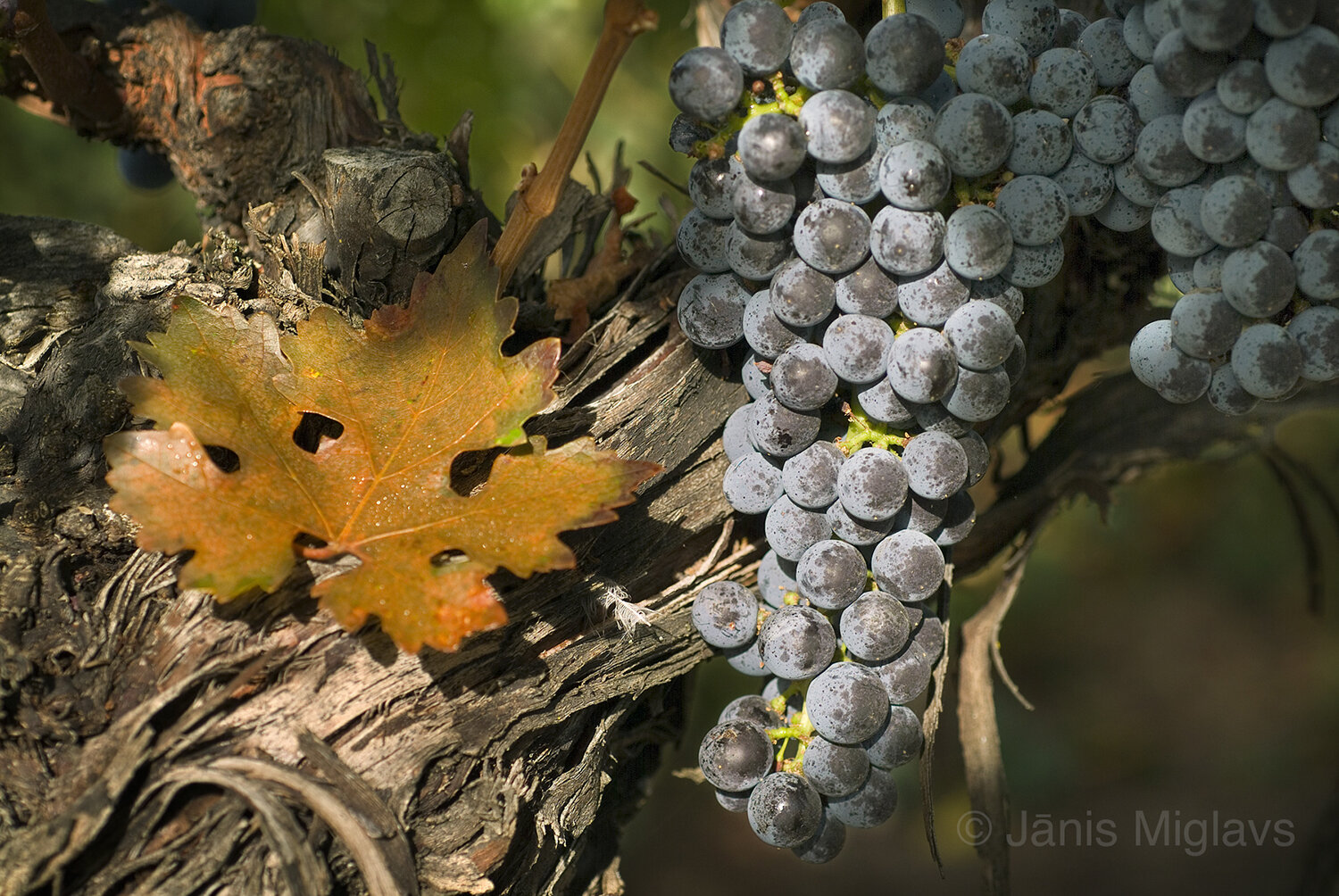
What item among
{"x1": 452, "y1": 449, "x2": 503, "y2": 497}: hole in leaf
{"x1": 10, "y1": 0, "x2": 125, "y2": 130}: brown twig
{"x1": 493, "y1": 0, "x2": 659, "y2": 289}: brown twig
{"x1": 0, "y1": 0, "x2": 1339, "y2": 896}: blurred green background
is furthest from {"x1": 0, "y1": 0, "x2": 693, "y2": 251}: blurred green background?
{"x1": 452, "y1": 449, "x2": 503, "y2": 497}: hole in leaf

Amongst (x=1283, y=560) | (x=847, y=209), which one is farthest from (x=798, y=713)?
(x=1283, y=560)

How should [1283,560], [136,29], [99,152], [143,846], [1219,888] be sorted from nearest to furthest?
1. [143,846]
2. [136,29]
3. [99,152]
4. [1219,888]
5. [1283,560]

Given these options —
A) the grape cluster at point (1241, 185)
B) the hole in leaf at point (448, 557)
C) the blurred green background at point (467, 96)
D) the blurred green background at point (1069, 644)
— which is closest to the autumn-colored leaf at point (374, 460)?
the hole in leaf at point (448, 557)

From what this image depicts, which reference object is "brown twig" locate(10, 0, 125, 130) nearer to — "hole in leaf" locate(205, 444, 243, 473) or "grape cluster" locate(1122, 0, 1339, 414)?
"hole in leaf" locate(205, 444, 243, 473)

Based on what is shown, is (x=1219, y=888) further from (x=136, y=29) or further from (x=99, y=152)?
(x=99, y=152)

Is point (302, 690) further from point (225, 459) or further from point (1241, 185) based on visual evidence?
point (1241, 185)

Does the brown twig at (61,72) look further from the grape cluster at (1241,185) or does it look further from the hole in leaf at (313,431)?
the grape cluster at (1241,185)
